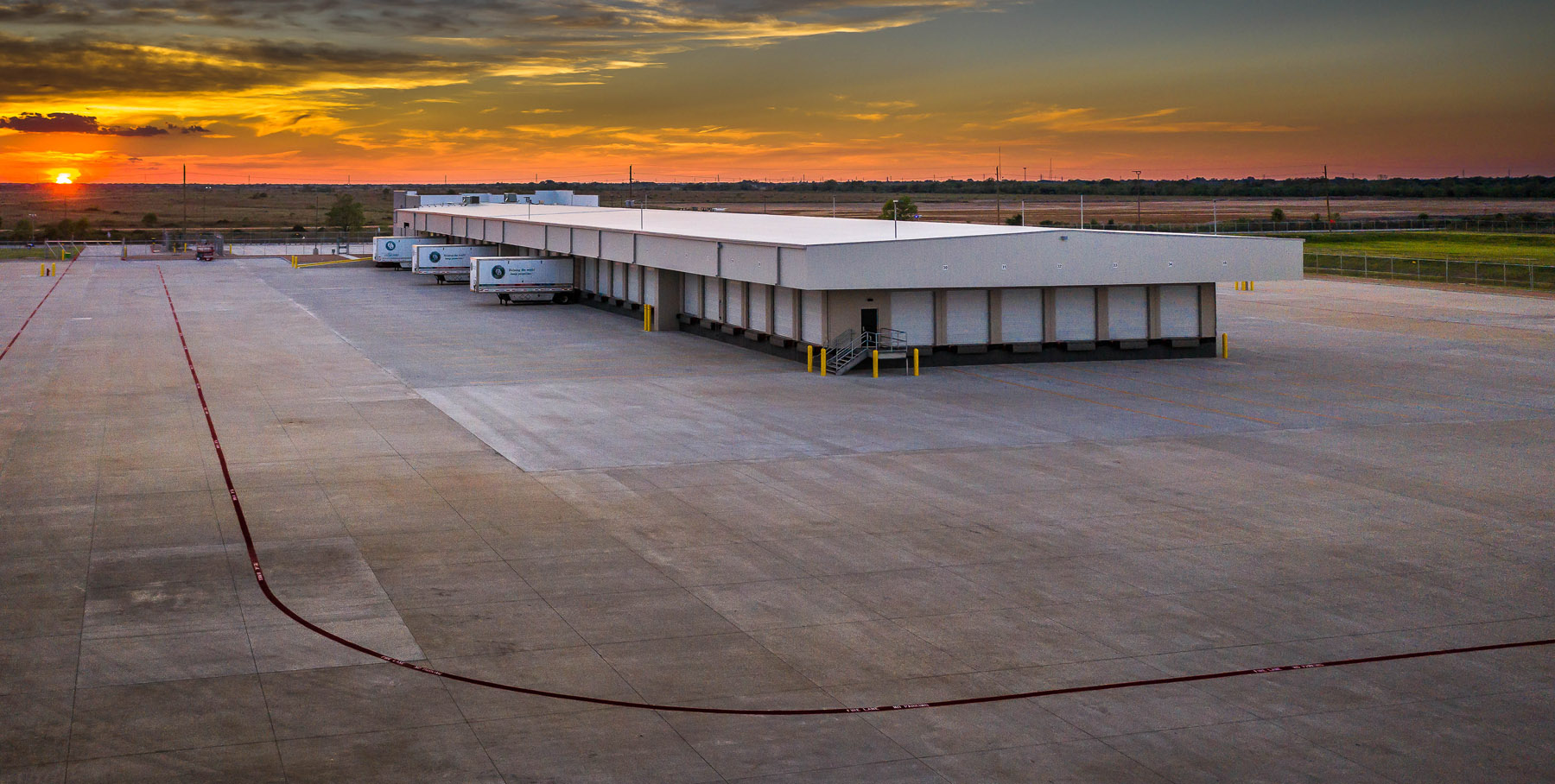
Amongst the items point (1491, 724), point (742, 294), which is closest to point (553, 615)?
point (1491, 724)

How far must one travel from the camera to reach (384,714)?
16.4 metres

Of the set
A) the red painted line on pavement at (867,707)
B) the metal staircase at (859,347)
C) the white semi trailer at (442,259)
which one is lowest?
the red painted line on pavement at (867,707)

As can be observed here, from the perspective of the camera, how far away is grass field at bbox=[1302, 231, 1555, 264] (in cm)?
12438

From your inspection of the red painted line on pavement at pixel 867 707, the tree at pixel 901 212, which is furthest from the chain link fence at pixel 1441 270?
the red painted line on pavement at pixel 867 707

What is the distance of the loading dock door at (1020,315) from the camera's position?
53.1m

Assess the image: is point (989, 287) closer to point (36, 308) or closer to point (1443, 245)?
point (36, 308)

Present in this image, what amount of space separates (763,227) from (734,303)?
9943mm

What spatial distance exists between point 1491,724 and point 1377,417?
82.8ft

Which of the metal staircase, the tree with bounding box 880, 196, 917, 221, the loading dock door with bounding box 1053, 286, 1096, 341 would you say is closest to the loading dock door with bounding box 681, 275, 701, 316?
the metal staircase

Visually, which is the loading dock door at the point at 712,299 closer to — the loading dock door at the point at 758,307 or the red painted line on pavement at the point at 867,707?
the loading dock door at the point at 758,307

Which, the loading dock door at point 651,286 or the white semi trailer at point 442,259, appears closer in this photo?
the loading dock door at point 651,286

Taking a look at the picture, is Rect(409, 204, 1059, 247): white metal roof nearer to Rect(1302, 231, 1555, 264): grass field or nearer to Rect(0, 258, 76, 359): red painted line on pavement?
Rect(0, 258, 76, 359): red painted line on pavement

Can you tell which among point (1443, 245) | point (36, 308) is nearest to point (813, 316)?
point (36, 308)

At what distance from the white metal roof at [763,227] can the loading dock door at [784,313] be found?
6.92ft
